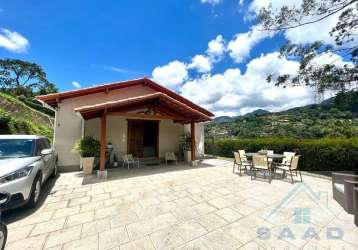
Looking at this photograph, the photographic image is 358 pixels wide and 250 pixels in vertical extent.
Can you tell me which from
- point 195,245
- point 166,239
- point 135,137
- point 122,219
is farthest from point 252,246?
point 135,137

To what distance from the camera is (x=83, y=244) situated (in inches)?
106

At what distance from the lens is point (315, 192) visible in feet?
17.3

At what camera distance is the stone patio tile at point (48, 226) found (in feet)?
10.1

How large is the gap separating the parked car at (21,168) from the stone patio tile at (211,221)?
3.78m

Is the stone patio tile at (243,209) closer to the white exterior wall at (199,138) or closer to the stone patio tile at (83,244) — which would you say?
the stone patio tile at (83,244)

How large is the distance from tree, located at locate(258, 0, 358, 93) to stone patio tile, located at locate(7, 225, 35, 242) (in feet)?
31.8

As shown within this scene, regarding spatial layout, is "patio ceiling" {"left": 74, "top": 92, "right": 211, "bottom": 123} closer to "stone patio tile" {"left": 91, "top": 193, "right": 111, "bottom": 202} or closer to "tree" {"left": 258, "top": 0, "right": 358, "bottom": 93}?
"stone patio tile" {"left": 91, "top": 193, "right": 111, "bottom": 202}

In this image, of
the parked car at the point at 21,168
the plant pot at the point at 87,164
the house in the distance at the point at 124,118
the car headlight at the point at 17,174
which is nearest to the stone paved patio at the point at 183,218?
the parked car at the point at 21,168

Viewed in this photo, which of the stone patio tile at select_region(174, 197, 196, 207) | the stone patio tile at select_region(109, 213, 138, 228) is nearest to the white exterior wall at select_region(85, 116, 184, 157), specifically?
the stone patio tile at select_region(174, 197, 196, 207)

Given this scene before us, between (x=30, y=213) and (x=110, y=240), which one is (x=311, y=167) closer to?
(x=110, y=240)

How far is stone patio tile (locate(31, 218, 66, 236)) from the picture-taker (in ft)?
10.1

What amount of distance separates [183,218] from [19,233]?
9.93 feet

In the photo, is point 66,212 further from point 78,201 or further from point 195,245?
point 195,245

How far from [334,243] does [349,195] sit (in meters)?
1.69
